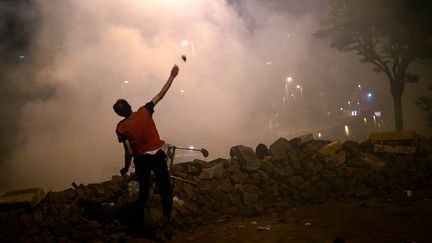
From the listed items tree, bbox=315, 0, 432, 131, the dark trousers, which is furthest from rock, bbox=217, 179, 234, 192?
tree, bbox=315, 0, 432, 131

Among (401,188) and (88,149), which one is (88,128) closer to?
(88,149)

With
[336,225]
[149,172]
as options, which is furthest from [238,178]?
[149,172]

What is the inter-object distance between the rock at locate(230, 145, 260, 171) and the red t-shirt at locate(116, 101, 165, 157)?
8.28ft

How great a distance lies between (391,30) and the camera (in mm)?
13891

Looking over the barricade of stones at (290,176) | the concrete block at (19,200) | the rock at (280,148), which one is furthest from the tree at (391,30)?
the concrete block at (19,200)

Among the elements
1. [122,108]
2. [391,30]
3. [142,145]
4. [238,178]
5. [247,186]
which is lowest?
[247,186]

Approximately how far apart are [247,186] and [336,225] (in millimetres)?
1873

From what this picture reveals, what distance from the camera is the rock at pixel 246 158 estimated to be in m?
5.84

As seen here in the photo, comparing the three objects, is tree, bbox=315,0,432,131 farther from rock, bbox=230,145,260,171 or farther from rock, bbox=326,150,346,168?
rock, bbox=230,145,260,171

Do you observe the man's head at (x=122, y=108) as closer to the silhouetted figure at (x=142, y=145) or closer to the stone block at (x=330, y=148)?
the silhouetted figure at (x=142, y=145)

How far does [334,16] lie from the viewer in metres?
15.4

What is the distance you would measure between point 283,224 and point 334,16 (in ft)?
43.6

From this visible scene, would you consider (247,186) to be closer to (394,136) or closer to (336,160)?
(336,160)

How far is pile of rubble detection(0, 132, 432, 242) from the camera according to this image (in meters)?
3.92
